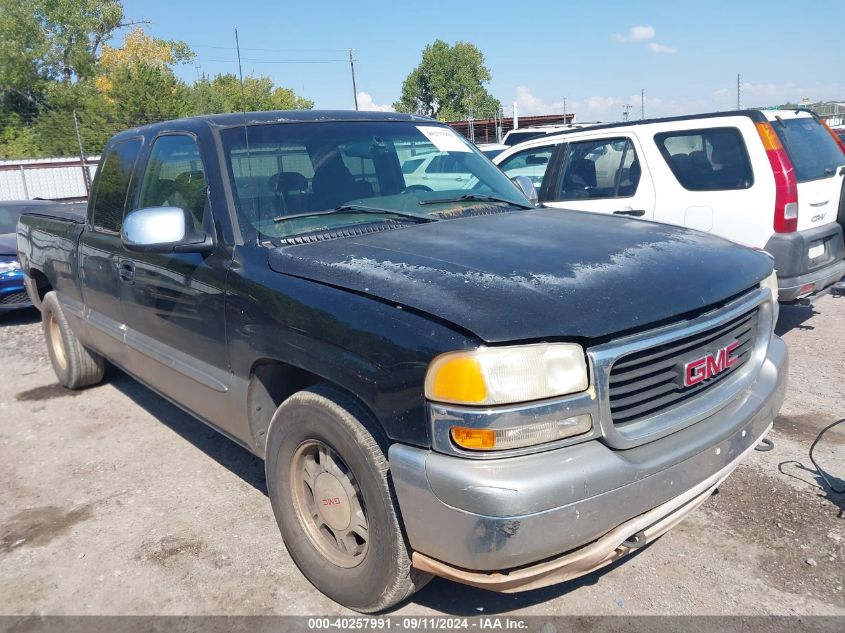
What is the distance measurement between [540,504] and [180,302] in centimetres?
212

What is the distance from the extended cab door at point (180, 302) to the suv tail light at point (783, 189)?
444 centimetres

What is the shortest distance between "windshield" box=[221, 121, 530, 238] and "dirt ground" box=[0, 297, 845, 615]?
60.8 inches

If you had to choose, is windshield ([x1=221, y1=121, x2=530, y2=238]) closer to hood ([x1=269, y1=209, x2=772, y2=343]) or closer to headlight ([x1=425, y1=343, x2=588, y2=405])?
hood ([x1=269, y1=209, x2=772, y2=343])

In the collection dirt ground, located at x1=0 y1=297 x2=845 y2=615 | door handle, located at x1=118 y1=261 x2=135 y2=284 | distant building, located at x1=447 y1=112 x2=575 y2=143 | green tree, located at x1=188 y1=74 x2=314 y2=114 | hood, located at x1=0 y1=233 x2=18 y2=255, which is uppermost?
green tree, located at x1=188 y1=74 x2=314 y2=114

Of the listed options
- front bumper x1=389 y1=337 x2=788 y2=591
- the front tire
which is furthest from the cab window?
front bumper x1=389 y1=337 x2=788 y2=591

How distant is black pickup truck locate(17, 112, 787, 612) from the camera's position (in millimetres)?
2098

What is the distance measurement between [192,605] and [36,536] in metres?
1.19

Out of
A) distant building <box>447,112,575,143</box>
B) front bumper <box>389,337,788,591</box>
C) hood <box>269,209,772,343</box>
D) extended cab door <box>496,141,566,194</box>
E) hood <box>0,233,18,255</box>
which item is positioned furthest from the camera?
distant building <box>447,112,575,143</box>

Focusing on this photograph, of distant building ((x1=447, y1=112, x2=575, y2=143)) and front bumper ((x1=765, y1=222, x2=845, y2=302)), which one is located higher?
distant building ((x1=447, y1=112, x2=575, y2=143))

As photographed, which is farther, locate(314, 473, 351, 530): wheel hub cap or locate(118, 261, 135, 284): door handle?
locate(118, 261, 135, 284): door handle

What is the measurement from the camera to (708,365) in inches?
98.0

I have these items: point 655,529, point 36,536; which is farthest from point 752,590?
point 36,536

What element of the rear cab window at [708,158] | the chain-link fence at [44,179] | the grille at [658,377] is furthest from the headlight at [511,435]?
the chain-link fence at [44,179]

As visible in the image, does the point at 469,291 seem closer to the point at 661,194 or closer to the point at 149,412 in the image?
the point at 149,412
